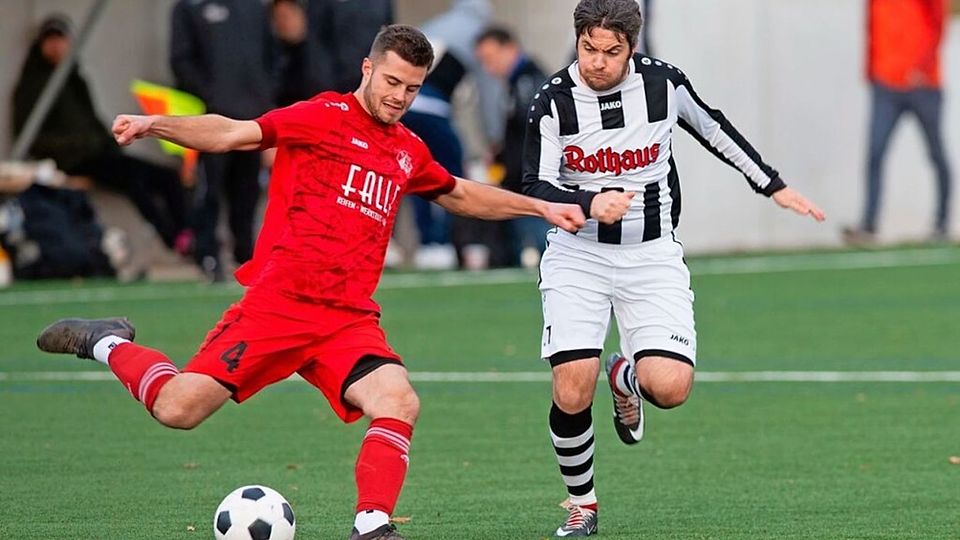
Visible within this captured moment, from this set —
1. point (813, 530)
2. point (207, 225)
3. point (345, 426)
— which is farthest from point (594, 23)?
point (207, 225)

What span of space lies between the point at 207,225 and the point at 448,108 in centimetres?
296

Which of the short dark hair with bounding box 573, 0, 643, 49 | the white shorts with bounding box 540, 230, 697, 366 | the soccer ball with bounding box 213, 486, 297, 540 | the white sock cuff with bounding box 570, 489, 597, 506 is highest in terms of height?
the short dark hair with bounding box 573, 0, 643, 49

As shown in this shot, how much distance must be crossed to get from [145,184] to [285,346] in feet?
40.9

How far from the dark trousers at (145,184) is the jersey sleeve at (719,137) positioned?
38.7ft

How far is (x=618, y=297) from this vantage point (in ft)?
25.5

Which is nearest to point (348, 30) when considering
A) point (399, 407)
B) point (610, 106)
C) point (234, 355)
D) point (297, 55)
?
point (297, 55)

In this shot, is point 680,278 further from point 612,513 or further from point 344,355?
point 344,355

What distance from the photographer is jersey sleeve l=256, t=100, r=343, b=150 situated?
6969 mm

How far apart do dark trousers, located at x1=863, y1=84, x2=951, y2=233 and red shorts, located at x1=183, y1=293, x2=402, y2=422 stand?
1554 centimetres

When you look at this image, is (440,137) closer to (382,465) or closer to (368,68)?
(368,68)

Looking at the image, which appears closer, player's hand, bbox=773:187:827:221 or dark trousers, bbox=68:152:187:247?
player's hand, bbox=773:187:827:221

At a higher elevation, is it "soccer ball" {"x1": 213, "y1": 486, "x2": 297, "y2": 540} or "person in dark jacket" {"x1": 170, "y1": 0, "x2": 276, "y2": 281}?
"person in dark jacket" {"x1": 170, "y1": 0, "x2": 276, "y2": 281}

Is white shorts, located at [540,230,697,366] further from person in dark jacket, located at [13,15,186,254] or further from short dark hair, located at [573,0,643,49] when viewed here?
person in dark jacket, located at [13,15,186,254]

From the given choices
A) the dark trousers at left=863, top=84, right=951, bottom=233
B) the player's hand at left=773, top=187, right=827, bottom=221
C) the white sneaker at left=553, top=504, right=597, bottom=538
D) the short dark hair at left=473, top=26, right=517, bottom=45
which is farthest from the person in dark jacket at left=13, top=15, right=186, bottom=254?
the white sneaker at left=553, top=504, right=597, bottom=538
